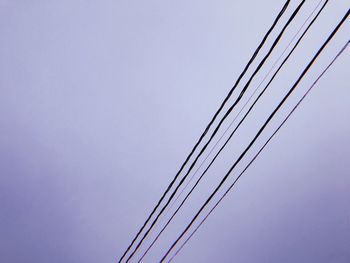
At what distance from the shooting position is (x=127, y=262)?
751cm

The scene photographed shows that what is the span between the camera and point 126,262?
748 centimetres

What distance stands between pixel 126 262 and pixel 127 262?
34 millimetres
